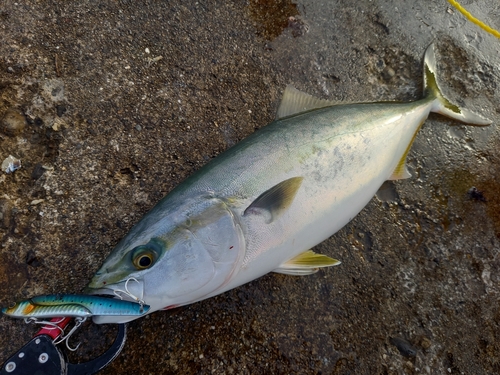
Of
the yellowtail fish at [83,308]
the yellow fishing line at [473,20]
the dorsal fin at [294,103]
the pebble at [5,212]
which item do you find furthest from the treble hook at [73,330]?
the yellow fishing line at [473,20]

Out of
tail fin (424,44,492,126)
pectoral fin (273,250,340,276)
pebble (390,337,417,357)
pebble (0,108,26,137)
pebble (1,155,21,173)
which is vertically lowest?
pebble (390,337,417,357)

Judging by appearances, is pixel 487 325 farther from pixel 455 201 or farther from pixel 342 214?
pixel 342 214

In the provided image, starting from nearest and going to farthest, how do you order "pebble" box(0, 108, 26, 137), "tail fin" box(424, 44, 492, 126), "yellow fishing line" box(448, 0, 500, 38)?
"pebble" box(0, 108, 26, 137), "tail fin" box(424, 44, 492, 126), "yellow fishing line" box(448, 0, 500, 38)

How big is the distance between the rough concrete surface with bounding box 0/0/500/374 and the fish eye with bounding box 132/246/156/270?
50cm

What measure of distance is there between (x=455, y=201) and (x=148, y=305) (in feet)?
7.17

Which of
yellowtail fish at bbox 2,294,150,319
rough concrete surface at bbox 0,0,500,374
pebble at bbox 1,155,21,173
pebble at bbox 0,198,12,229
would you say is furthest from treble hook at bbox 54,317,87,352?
pebble at bbox 1,155,21,173

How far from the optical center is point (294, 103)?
2064 mm

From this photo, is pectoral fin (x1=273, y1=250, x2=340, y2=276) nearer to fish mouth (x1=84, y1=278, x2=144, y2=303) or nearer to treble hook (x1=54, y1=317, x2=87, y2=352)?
fish mouth (x1=84, y1=278, x2=144, y2=303)

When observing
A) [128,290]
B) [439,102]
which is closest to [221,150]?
[128,290]

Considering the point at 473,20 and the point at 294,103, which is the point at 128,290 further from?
the point at 473,20

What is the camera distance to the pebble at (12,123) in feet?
6.19

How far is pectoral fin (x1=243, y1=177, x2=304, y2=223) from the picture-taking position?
162 cm

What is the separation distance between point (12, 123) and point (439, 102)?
279 cm

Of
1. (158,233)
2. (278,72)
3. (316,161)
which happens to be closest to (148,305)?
(158,233)
